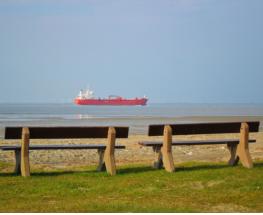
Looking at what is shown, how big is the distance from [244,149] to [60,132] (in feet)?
10.3

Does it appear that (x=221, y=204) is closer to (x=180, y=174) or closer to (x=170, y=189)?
(x=170, y=189)

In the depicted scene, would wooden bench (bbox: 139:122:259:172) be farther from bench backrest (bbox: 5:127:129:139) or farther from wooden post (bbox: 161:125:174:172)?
bench backrest (bbox: 5:127:129:139)

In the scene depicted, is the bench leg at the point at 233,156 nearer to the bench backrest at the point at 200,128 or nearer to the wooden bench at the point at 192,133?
the wooden bench at the point at 192,133

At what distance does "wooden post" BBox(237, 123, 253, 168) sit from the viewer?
29.8 feet

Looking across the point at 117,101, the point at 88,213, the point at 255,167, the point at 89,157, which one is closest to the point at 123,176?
the point at 255,167

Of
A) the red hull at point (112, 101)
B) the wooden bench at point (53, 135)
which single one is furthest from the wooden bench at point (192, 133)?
the red hull at point (112, 101)

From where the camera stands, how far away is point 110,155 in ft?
28.5

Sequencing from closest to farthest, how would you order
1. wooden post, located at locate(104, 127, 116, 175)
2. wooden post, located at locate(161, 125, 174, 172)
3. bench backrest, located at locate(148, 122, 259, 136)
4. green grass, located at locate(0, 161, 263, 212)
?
green grass, located at locate(0, 161, 263, 212) → wooden post, located at locate(104, 127, 116, 175) → wooden post, located at locate(161, 125, 174, 172) → bench backrest, located at locate(148, 122, 259, 136)

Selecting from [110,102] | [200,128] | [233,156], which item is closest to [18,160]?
[200,128]

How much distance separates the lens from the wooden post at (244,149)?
29.8 ft

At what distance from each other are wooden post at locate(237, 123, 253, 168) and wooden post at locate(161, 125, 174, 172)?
1.31 metres

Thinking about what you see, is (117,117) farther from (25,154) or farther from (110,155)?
(25,154)

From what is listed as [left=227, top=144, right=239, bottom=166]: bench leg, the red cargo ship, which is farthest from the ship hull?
[left=227, top=144, right=239, bottom=166]: bench leg

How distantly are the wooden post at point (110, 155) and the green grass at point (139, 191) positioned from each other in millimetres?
143
